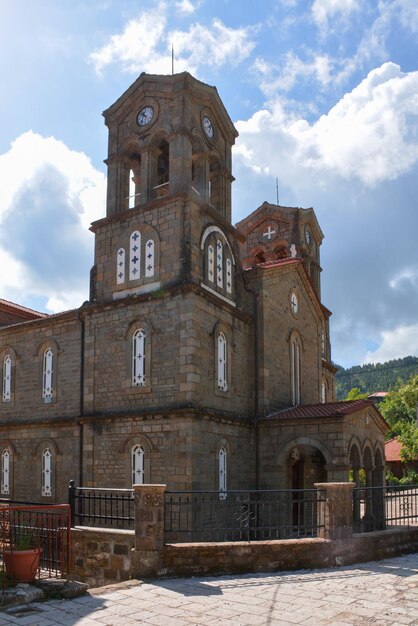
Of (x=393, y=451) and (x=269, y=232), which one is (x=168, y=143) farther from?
(x=393, y=451)

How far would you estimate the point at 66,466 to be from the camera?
62.3 feet

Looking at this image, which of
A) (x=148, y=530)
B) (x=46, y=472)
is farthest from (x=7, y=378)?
(x=148, y=530)

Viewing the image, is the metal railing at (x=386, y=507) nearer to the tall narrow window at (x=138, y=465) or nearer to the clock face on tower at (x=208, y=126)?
the tall narrow window at (x=138, y=465)

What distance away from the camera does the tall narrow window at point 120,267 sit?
61.4ft

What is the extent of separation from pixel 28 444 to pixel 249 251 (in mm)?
13702

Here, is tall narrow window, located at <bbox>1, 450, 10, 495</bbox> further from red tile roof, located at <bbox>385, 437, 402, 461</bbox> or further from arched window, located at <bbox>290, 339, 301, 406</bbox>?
red tile roof, located at <bbox>385, 437, 402, 461</bbox>

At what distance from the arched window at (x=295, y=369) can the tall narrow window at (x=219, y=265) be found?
4554 millimetres

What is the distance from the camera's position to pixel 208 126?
20281mm

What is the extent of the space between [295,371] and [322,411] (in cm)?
405

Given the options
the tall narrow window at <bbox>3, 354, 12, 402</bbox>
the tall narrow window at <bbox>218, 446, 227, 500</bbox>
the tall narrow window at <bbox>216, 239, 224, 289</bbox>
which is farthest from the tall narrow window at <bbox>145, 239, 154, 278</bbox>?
the tall narrow window at <bbox>3, 354, 12, 402</bbox>

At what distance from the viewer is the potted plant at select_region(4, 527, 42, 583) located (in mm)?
8961

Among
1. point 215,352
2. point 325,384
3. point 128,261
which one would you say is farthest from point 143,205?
point 325,384

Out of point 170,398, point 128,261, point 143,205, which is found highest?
point 143,205

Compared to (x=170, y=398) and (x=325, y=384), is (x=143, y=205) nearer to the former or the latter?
(x=170, y=398)
